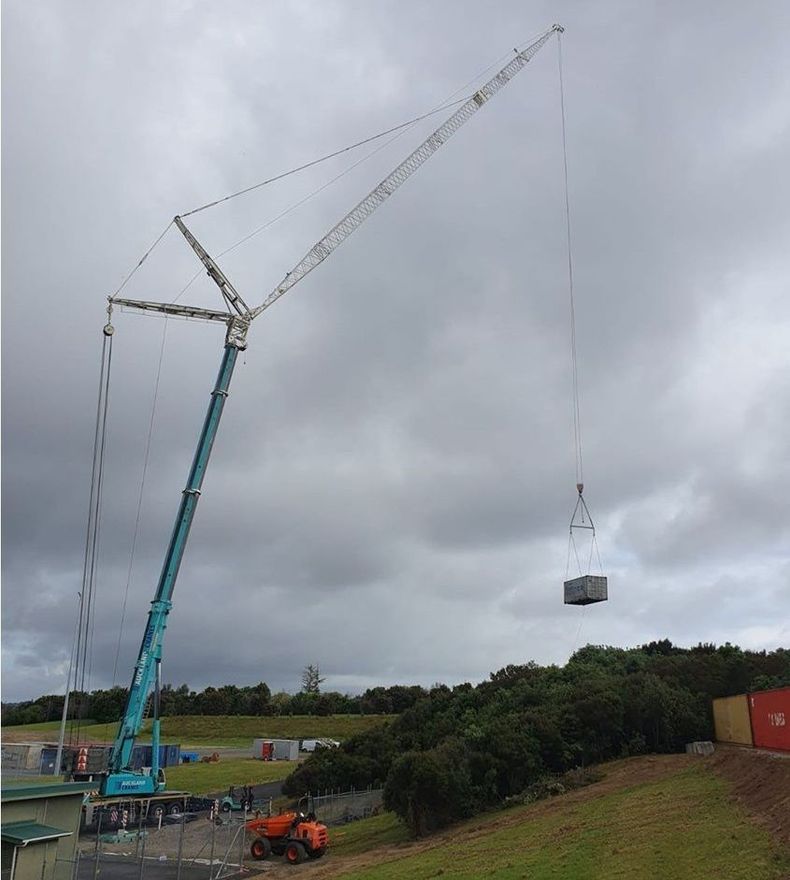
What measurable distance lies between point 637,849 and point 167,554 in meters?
29.9

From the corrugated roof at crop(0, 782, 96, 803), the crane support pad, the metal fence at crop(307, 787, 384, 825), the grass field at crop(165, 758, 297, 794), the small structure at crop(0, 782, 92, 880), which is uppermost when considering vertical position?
the crane support pad

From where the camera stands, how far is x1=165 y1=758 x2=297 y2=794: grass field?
63.3 metres

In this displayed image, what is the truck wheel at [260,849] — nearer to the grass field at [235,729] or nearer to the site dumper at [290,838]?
the site dumper at [290,838]

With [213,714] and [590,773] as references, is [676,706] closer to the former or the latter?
[590,773]

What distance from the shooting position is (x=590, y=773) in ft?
141

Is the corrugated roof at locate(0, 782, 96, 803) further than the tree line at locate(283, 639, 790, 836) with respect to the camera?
No

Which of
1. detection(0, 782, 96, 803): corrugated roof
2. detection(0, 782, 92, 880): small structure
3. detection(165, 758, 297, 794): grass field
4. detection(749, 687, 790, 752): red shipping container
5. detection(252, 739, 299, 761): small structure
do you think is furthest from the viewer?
detection(252, 739, 299, 761): small structure

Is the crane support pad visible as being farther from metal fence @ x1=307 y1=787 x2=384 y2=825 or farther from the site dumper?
metal fence @ x1=307 y1=787 x2=384 y2=825

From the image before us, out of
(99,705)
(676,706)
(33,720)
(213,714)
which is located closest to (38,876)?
(676,706)

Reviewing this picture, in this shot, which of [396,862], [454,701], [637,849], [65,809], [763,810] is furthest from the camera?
A: [454,701]

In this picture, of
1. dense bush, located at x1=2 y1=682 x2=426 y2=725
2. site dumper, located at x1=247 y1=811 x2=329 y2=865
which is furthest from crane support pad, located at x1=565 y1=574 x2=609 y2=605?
dense bush, located at x1=2 y1=682 x2=426 y2=725

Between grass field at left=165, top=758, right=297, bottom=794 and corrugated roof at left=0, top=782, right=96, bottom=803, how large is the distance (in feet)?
133

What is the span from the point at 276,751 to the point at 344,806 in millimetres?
38886

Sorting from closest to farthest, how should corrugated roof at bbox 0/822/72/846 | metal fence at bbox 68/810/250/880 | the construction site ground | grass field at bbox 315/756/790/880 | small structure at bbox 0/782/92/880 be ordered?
corrugated roof at bbox 0/822/72/846 < small structure at bbox 0/782/92/880 < grass field at bbox 315/756/790/880 < the construction site ground < metal fence at bbox 68/810/250/880
